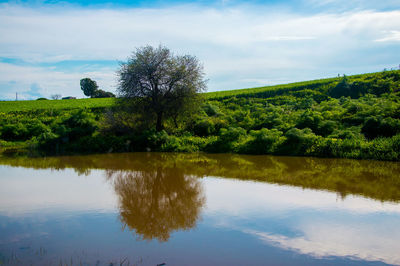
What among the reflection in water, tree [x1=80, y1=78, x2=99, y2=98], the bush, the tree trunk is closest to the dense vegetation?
the bush

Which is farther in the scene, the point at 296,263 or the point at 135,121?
the point at 135,121

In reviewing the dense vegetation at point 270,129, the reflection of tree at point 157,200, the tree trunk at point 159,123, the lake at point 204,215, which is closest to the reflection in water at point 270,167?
the lake at point 204,215

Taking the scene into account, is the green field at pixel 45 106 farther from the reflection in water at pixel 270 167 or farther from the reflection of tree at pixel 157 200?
the reflection of tree at pixel 157 200

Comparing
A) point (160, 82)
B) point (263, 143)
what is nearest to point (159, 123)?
point (160, 82)

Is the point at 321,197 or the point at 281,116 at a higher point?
the point at 281,116

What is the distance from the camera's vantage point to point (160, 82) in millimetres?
22828

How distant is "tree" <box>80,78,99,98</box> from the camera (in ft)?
265

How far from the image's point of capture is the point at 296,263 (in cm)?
572

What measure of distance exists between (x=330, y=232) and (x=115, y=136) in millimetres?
19104

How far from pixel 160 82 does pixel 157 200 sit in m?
14.1

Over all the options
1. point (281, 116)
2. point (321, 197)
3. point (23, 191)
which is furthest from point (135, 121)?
point (321, 197)

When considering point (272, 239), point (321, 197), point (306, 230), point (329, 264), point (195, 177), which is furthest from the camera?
point (195, 177)

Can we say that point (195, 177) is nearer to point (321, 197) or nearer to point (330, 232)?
point (321, 197)

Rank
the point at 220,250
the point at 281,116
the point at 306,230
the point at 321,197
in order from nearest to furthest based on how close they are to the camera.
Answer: the point at 220,250 < the point at 306,230 < the point at 321,197 < the point at 281,116
